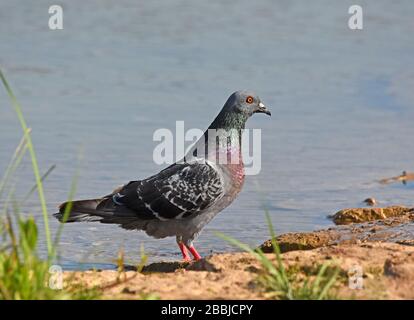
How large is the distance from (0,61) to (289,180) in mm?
5404

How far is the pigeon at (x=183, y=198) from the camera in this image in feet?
28.9

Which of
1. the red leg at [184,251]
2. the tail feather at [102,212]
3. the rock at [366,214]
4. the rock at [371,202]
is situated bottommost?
the rock at [371,202]

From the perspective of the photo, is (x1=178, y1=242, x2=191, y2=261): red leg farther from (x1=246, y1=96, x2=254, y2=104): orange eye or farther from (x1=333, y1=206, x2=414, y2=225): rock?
(x1=333, y1=206, x2=414, y2=225): rock

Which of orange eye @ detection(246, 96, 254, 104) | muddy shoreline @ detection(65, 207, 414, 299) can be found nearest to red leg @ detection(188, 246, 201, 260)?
orange eye @ detection(246, 96, 254, 104)

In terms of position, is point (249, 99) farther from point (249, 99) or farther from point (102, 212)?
point (102, 212)

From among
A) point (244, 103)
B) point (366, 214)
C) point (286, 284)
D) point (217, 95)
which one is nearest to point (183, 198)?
point (244, 103)

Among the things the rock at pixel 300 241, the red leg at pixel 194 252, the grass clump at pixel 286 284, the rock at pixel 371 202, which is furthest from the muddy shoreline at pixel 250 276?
the rock at pixel 371 202

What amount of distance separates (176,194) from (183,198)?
2.9 inches

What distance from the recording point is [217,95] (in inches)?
542

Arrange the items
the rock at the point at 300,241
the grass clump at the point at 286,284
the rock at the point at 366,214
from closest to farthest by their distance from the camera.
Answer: the grass clump at the point at 286,284 → the rock at the point at 300,241 → the rock at the point at 366,214

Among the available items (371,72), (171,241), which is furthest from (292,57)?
(171,241)

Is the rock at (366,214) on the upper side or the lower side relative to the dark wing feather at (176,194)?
lower

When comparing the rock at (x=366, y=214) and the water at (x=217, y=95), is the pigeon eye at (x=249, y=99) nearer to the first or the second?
the water at (x=217, y=95)

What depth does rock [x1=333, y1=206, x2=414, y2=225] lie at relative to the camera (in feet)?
32.8
